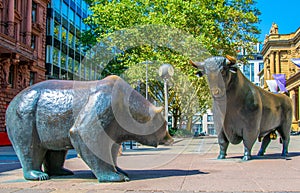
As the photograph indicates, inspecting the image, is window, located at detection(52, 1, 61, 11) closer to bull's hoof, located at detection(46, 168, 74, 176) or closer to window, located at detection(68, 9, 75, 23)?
window, located at detection(68, 9, 75, 23)

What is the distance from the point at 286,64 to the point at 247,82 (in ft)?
250

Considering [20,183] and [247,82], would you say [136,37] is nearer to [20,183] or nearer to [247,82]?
[247,82]

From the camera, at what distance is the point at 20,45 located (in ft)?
97.9

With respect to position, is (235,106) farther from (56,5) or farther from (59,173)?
(56,5)

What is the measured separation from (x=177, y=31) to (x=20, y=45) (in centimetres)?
1470

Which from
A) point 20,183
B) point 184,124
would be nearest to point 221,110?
point 20,183

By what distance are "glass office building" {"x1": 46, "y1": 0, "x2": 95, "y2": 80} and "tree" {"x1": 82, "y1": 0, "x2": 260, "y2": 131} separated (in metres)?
11.9

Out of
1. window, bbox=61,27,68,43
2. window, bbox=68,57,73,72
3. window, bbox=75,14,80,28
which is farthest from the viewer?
window, bbox=75,14,80,28

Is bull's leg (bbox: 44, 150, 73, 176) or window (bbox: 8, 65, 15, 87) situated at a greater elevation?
window (bbox: 8, 65, 15, 87)

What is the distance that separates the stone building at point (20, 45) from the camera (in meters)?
29.0

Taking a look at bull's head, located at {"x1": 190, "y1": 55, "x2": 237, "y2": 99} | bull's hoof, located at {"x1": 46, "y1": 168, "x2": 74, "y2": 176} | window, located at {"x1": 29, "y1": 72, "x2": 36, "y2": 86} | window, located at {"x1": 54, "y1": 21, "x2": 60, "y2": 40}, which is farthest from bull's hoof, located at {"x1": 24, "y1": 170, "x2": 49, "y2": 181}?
window, located at {"x1": 54, "y1": 21, "x2": 60, "y2": 40}

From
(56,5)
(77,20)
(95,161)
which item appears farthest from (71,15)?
(95,161)

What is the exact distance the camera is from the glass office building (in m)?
40.6

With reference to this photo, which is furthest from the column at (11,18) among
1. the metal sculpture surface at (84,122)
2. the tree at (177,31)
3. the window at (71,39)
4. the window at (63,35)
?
the metal sculpture surface at (84,122)
